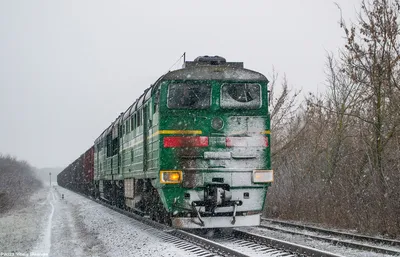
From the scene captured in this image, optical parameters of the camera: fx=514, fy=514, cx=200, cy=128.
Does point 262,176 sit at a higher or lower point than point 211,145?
lower

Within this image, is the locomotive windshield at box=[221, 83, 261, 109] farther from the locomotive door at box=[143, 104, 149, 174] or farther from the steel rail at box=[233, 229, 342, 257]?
the steel rail at box=[233, 229, 342, 257]

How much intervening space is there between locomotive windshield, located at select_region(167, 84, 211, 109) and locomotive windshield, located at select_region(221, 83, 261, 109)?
0.36 meters

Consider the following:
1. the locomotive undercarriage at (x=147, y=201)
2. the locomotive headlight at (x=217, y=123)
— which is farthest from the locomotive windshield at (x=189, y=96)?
the locomotive undercarriage at (x=147, y=201)

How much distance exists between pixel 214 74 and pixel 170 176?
2367 mm

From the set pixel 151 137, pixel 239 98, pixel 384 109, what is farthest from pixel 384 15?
pixel 151 137

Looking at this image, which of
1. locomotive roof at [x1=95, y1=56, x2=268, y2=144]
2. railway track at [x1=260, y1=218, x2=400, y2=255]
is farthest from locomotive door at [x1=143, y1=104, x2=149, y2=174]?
railway track at [x1=260, y1=218, x2=400, y2=255]

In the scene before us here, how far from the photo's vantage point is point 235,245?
30.4 feet

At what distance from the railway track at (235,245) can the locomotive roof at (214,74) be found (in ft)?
Answer: 10.6

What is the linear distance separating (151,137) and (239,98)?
216cm

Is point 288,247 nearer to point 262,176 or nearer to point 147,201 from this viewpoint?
point 262,176

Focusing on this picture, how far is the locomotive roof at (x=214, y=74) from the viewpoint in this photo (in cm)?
1073

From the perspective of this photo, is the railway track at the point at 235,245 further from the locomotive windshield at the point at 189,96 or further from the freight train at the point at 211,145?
the locomotive windshield at the point at 189,96

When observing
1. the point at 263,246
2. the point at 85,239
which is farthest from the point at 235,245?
the point at 85,239

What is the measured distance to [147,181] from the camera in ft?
40.6
